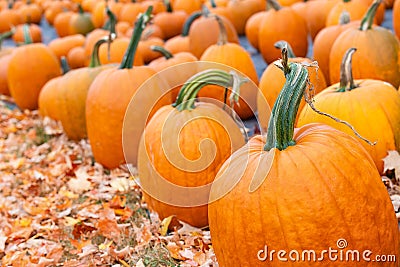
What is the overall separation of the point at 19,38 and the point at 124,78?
19.3ft

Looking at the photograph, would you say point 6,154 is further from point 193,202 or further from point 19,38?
point 19,38

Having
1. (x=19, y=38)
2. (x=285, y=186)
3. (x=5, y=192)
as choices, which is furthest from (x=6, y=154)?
(x=19, y=38)

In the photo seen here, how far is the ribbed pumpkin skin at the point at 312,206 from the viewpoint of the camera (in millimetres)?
1628

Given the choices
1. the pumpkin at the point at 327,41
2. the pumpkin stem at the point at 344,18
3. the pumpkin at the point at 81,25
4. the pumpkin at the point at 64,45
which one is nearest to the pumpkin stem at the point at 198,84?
the pumpkin at the point at 327,41

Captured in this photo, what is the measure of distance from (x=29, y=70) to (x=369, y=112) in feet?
11.7

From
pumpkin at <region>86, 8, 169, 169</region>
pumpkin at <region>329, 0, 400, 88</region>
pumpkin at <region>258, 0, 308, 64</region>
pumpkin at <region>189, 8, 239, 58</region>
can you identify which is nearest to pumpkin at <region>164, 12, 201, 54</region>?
pumpkin at <region>189, 8, 239, 58</region>

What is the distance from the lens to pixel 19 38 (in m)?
8.56

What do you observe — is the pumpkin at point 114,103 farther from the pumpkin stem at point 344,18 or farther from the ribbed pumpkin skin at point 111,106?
the pumpkin stem at point 344,18

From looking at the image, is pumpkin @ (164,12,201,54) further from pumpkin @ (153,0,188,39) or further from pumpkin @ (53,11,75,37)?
pumpkin @ (53,11,75,37)

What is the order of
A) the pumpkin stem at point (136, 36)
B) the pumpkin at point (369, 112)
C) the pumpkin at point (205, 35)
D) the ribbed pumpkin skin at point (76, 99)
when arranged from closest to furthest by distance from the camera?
1. the pumpkin at point (369, 112)
2. the pumpkin stem at point (136, 36)
3. the ribbed pumpkin skin at point (76, 99)
4. the pumpkin at point (205, 35)

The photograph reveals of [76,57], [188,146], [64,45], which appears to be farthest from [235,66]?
[64,45]

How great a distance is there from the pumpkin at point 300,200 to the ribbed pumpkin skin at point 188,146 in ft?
2.11

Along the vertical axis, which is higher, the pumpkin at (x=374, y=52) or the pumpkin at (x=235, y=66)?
the pumpkin at (x=374, y=52)

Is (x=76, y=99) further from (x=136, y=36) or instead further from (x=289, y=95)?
(x=289, y=95)
